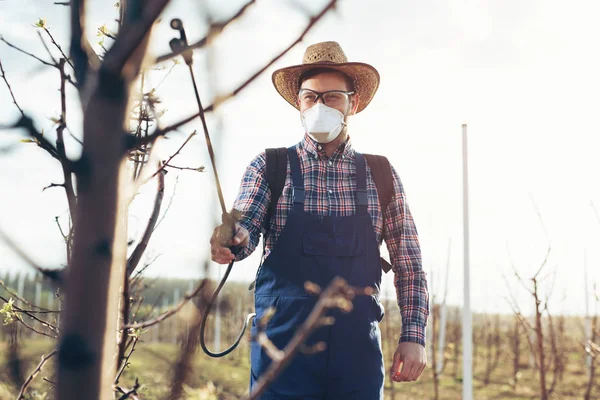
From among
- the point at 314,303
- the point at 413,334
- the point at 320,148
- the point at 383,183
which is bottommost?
the point at 413,334

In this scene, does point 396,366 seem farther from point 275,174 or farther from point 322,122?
point 322,122

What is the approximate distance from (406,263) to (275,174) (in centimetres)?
69

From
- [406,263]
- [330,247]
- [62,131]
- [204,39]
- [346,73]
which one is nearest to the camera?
[204,39]

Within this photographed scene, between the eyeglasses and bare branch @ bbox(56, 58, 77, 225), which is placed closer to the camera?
bare branch @ bbox(56, 58, 77, 225)

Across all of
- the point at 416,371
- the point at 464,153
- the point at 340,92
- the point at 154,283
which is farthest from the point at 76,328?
the point at 464,153

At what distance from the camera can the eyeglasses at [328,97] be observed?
2533mm

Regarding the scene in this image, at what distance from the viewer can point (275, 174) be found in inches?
92.2

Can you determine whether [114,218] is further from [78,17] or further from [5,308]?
[5,308]

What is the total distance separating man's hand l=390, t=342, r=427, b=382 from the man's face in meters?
1.06

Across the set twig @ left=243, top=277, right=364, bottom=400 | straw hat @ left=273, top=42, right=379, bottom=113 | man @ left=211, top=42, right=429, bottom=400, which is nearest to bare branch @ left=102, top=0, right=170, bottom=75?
twig @ left=243, top=277, right=364, bottom=400

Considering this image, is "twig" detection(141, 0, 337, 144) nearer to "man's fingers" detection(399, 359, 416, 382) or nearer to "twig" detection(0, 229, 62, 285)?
"twig" detection(0, 229, 62, 285)

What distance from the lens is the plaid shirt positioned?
229 cm

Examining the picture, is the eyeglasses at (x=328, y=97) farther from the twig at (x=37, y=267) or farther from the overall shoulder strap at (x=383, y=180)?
the twig at (x=37, y=267)

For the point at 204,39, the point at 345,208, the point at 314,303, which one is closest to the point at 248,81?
the point at 204,39
